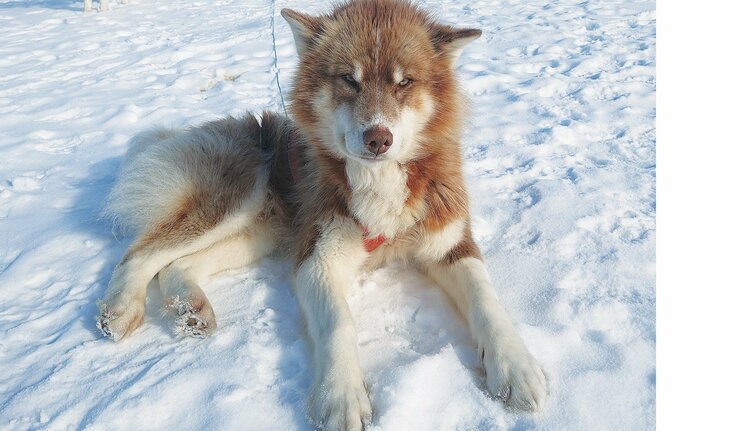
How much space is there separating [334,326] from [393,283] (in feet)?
2.06

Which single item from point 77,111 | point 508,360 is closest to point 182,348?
point 508,360

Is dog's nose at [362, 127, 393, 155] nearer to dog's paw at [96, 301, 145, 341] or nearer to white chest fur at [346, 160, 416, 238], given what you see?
white chest fur at [346, 160, 416, 238]

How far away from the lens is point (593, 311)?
2.38 metres

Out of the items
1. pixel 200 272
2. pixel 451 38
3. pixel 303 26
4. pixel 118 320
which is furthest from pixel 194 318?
pixel 451 38

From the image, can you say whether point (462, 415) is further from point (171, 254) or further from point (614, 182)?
point (614, 182)

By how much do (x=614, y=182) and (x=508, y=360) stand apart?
205cm

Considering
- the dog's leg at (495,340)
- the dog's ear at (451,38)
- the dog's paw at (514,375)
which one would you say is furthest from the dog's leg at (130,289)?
the dog's ear at (451,38)

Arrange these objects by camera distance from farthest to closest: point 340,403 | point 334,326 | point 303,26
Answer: point 303,26
point 334,326
point 340,403

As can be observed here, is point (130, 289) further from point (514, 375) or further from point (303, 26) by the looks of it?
point (514, 375)

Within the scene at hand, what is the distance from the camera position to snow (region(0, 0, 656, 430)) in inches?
77.4

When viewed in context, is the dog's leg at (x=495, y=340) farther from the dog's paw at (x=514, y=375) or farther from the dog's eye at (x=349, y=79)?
the dog's eye at (x=349, y=79)

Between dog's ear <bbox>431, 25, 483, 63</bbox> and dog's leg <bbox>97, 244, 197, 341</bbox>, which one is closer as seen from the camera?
dog's leg <bbox>97, 244, 197, 341</bbox>

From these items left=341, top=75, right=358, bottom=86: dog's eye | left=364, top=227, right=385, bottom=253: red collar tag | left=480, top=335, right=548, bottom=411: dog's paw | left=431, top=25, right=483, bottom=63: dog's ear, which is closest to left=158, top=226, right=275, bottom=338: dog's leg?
left=364, top=227, right=385, bottom=253: red collar tag

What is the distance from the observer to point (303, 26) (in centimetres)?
270
